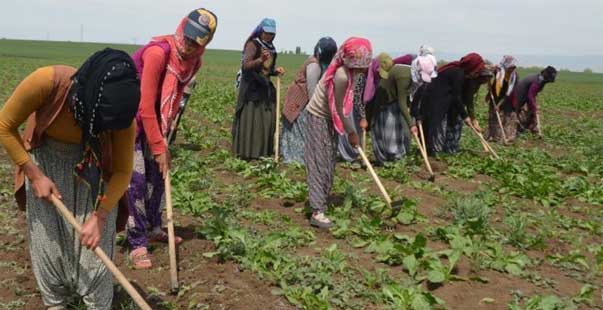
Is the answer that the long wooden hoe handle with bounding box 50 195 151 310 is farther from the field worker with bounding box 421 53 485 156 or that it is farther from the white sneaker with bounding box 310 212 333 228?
the field worker with bounding box 421 53 485 156

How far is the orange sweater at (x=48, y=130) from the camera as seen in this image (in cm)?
219

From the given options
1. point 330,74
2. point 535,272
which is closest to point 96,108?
point 330,74

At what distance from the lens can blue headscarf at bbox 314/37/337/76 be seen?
18.7 ft

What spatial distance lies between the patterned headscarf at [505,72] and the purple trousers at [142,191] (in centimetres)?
733

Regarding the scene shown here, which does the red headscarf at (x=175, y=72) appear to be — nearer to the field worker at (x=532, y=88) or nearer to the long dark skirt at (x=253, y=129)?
the long dark skirt at (x=253, y=129)

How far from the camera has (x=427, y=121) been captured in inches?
303

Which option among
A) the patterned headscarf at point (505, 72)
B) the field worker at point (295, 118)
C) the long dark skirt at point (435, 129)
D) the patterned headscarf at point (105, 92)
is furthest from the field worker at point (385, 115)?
the patterned headscarf at point (105, 92)

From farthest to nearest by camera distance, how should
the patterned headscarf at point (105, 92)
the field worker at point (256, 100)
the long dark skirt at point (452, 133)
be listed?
the long dark skirt at point (452, 133), the field worker at point (256, 100), the patterned headscarf at point (105, 92)

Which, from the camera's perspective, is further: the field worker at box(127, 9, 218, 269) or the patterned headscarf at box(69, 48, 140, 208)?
the field worker at box(127, 9, 218, 269)

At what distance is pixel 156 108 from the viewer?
3.43m

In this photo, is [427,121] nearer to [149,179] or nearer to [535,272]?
[535,272]

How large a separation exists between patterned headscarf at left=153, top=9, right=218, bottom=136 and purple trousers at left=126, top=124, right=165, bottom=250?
0.67 feet

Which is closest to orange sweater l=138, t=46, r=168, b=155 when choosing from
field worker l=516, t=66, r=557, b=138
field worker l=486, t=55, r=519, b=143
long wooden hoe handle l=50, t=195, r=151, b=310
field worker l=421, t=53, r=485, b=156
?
long wooden hoe handle l=50, t=195, r=151, b=310

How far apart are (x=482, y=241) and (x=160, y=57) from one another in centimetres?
297
